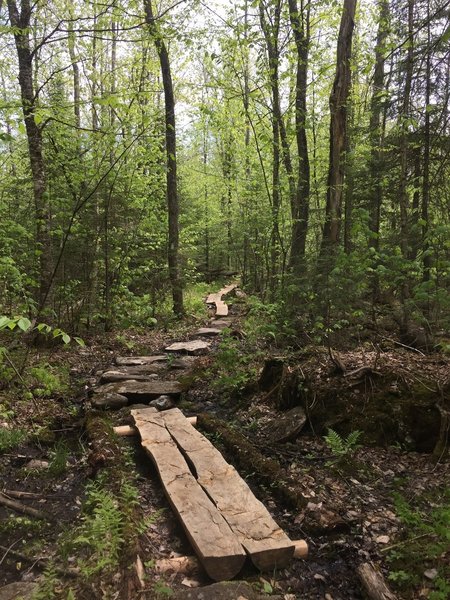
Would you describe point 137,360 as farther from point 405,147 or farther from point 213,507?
point 405,147

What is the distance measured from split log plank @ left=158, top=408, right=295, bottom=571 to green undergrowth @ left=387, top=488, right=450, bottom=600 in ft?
2.76

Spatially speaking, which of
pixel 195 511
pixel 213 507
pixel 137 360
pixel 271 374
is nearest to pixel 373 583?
pixel 213 507

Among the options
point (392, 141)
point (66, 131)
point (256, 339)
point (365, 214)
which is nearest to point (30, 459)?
point (256, 339)

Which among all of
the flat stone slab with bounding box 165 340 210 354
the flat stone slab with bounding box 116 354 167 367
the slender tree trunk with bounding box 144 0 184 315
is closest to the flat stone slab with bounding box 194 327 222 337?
the flat stone slab with bounding box 165 340 210 354

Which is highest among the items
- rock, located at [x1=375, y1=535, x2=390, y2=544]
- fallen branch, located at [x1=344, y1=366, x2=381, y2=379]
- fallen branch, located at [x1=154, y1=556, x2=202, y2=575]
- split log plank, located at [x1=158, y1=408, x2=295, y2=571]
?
fallen branch, located at [x1=344, y1=366, x2=381, y2=379]

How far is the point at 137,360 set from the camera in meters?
8.95

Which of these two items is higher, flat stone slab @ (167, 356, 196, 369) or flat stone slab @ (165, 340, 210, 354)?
flat stone slab @ (165, 340, 210, 354)

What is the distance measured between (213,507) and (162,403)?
3.08m

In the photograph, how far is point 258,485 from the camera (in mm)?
4520

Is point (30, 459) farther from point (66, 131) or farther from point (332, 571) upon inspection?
point (66, 131)

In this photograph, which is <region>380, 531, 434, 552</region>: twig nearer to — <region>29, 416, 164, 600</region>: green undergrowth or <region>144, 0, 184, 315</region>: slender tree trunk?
<region>29, 416, 164, 600</region>: green undergrowth

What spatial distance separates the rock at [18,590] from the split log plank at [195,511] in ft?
3.87

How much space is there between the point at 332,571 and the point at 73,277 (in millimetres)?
9029

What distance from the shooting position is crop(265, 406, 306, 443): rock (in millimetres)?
5504
